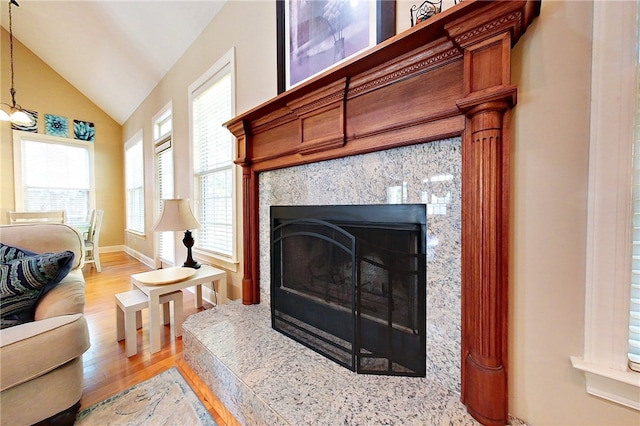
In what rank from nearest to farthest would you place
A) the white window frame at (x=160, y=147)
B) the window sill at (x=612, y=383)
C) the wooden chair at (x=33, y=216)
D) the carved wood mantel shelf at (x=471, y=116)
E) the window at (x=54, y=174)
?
the window sill at (x=612, y=383) < the carved wood mantel shelf at (x=471, y=116) < the wooden chair at (x=33, y=216) < the white window frame at (x=160, y=147) < the window at (x=54, y=174)

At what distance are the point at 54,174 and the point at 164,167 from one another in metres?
3.00

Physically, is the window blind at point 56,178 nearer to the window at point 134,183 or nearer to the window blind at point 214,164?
the window at point 134,183

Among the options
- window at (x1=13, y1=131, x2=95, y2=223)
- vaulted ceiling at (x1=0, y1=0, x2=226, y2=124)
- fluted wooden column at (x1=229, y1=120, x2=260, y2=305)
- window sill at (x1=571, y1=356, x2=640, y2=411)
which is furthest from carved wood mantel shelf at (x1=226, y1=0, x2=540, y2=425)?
window at (x1=13, y1=131, x2=95, y2=223)

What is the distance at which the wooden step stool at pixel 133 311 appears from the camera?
5.56 ft

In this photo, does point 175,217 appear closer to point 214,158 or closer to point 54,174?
point 214,158

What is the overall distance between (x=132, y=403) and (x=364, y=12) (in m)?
2.41

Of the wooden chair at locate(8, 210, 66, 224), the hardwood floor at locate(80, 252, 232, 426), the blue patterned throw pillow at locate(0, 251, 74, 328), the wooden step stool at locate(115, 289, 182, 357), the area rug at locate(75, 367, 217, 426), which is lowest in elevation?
the hardwood floor at locate(80, 252, 232, 426)

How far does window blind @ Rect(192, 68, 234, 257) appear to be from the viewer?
91.2 inches

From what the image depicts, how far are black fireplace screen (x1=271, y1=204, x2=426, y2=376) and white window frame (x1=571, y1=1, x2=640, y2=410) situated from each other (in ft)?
1.60

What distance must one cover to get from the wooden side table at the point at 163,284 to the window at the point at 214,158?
246mm

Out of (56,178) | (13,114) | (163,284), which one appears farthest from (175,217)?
(56,178)

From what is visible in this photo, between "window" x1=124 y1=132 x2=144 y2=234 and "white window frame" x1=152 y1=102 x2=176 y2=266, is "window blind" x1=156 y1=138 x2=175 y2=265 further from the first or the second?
"window" x1=124 y1=132 x2=144 y2=234

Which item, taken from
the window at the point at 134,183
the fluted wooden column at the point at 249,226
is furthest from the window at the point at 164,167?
the fluted wooden column at the point at 249,226

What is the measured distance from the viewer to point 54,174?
4.68 m
